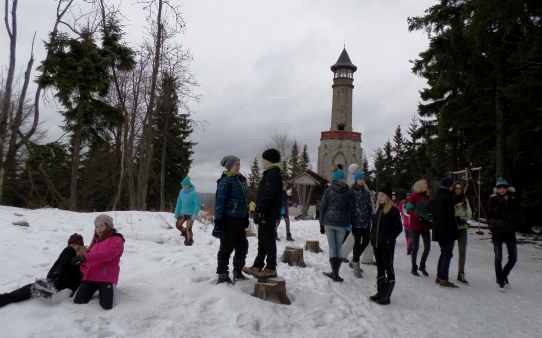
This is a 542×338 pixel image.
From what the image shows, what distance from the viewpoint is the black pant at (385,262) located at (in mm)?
5738

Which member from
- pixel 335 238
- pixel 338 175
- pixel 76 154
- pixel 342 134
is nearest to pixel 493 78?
pixel 338 175

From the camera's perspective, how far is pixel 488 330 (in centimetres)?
507

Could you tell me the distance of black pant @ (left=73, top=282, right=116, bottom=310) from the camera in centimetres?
423

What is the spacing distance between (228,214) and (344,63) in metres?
49.6

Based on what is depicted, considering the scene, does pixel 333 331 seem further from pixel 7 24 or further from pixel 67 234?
pixel 7 24

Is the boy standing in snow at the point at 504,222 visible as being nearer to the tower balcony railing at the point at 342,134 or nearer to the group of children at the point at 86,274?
the group of children at the point at 86,274

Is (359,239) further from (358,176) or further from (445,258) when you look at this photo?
(445,258)

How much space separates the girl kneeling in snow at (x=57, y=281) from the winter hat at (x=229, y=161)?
87.4 inches

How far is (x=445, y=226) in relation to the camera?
6859 millimetres

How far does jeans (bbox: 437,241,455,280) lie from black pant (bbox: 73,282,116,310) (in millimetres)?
5795

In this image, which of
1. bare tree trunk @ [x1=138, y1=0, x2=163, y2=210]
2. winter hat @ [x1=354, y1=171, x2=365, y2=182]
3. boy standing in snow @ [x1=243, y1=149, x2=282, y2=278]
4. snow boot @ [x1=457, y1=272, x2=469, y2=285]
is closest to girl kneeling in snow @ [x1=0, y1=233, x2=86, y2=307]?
boy standing in snow @ [x1=243, y1=149, x2=282, y2=278]

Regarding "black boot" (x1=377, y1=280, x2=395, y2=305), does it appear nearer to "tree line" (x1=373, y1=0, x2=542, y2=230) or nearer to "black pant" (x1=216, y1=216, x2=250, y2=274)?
"black pant" (x1=216, y1=216, x2=250, y2=274)

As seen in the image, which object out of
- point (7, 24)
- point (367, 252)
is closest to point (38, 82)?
point (7, 24)

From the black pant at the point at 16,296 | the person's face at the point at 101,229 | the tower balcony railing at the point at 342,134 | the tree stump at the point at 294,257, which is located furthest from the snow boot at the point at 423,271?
the tower balcony railing at the point at 342,134
